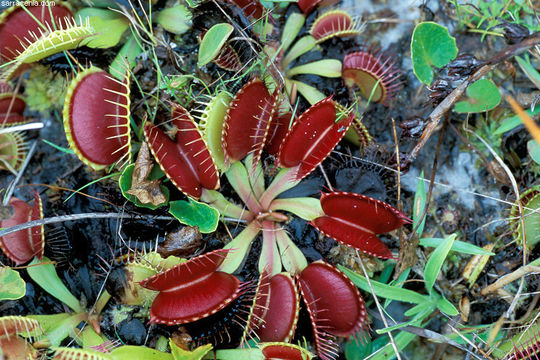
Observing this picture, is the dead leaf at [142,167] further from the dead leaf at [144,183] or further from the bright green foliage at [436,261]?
the bright green foliage at [436,261]

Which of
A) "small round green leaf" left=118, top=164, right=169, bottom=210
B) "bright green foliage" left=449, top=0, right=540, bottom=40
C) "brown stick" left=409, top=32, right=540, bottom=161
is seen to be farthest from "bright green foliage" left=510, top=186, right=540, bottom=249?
"small round green leaf" left=118, top=164, right=169, bottom=210

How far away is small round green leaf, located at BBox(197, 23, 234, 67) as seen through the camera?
1.90 m

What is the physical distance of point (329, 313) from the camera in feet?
6.40

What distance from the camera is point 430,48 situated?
202 cm

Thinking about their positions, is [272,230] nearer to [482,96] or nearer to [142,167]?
[142,167]

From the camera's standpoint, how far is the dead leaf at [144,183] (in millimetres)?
1899

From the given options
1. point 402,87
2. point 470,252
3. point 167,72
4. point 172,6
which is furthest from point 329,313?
point 172,6

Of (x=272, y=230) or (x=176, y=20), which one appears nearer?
(x=272, y=230)

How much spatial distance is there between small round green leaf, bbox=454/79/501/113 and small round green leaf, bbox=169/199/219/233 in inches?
50.3

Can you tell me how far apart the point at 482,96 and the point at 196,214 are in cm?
142

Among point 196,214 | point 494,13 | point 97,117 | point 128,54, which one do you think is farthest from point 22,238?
point 494,13

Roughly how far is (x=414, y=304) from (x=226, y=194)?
109cm

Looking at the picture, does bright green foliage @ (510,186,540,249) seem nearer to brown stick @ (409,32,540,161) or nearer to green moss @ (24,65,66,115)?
brown stick @ (409,32,540,161)

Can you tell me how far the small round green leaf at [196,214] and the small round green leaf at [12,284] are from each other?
0.69 meters
